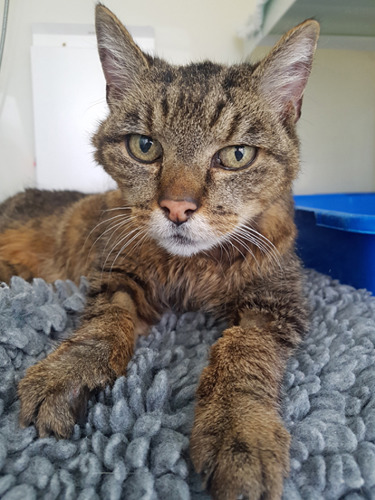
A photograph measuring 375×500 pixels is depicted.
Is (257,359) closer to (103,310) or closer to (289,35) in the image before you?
(103,310)

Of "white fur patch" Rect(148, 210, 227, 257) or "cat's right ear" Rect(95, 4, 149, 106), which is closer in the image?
"white fur patch" Rect(148, 210, 227, 257)

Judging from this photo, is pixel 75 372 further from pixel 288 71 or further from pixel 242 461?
pixel 288 71

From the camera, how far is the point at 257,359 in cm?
78

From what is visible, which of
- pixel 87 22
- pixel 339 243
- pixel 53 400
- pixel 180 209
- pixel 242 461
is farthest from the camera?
pixel 87 22

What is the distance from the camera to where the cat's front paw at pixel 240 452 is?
523 millimetres

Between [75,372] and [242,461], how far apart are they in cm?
34

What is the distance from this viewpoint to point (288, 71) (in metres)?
1.01

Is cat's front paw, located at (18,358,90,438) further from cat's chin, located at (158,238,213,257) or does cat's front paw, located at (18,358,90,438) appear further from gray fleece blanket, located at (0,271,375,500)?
cat's chin, located at (158,238,213,257)

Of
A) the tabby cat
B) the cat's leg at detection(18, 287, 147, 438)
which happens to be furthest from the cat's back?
the cat's leg at detection(18, 287, 147, 438)

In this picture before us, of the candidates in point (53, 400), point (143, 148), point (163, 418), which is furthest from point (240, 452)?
point (143, 148)

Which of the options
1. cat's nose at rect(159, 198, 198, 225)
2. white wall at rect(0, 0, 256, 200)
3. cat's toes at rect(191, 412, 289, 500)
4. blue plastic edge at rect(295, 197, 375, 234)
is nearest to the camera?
cat's toes at rect(191, 412, 289, 500)

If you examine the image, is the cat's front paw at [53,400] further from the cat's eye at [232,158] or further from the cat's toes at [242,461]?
the cat's eye at [232,158]

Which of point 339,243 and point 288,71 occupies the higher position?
point 288,71

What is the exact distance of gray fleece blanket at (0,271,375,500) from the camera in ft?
1.86
